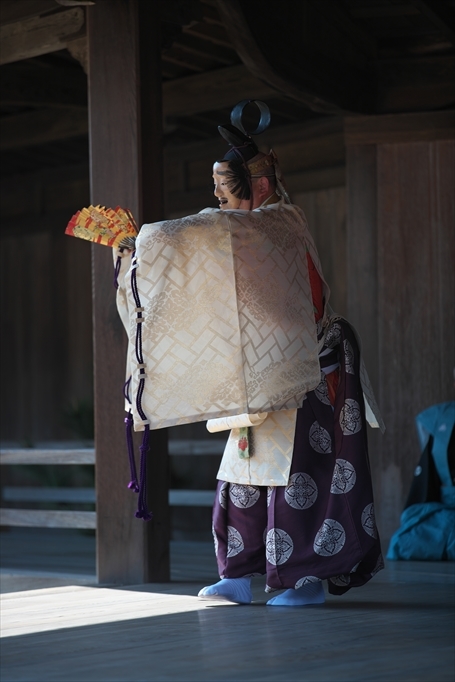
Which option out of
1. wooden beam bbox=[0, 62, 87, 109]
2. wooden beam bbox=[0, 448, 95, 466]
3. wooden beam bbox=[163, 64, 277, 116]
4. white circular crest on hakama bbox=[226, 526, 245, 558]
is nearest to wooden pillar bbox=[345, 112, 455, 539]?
wooden beam bbox=[163, 64, 277, 116]

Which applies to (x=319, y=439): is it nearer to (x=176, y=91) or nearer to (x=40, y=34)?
(x=40, y=34)

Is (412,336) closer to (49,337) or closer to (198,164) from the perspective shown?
(198,164)

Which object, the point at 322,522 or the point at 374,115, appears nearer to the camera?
the point at 322,522

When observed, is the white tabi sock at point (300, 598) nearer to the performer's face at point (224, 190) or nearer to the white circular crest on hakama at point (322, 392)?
the white circular crest on hakama at point (322, 392)

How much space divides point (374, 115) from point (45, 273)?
10.3 ft

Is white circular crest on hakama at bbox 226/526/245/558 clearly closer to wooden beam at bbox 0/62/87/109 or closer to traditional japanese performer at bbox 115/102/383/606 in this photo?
traditional japanese performer at bbox 115/102/383/606

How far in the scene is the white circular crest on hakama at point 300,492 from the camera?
320 centimetres

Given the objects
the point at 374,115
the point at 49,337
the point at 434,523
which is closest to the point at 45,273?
the point at 49,337

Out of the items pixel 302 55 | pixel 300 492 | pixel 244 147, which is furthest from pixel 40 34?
pixel 300 492

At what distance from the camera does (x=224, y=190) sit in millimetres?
3227

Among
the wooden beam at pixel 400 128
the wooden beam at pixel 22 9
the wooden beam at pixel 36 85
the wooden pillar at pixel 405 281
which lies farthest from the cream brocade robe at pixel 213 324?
the wooden beam at pixel 36 85

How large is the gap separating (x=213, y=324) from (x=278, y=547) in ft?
2.31

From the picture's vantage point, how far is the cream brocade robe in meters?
2.99

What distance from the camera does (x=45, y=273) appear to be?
25.3ft
